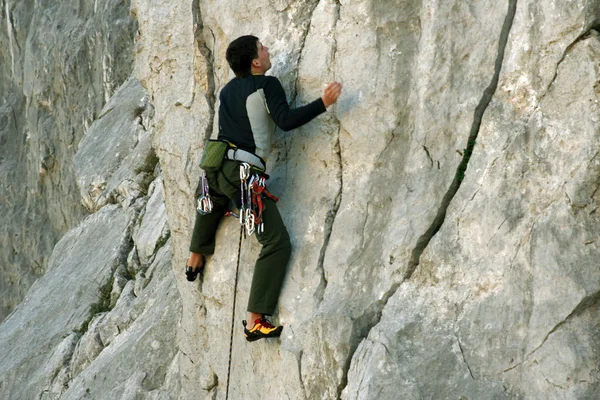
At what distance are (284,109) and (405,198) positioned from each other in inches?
54.6

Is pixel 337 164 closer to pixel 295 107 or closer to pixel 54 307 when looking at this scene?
pixel 295 107

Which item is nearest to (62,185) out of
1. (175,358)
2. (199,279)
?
(175,358)

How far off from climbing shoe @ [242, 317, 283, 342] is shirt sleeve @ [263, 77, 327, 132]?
6.04 feet

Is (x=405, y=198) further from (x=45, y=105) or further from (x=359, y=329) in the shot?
(x=45, y=105)

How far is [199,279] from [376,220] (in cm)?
257

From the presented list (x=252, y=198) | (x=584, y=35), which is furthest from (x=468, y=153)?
(x=252, y=198)

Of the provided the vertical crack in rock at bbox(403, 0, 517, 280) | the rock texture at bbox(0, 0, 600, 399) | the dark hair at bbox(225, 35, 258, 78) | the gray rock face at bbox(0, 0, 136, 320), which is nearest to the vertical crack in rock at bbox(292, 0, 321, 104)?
the rock texture at bbox(0, 0, 600, 399)

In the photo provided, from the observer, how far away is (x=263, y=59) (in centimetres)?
919

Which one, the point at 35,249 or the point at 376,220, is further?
the point at 35,249

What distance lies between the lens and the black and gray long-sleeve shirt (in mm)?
8867

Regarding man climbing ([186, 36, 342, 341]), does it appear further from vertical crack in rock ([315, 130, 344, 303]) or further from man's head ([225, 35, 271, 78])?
vertical crack in rock ([315, 130, 344, 303])

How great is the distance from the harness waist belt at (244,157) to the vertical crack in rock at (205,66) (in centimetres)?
114

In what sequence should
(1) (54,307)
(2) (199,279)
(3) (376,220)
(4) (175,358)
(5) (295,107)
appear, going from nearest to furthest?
(3) (376,220)
(5) (295,107)
(2) (199,279)
(4) (175,358)
(1) (54,307)

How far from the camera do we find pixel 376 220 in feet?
28.5
